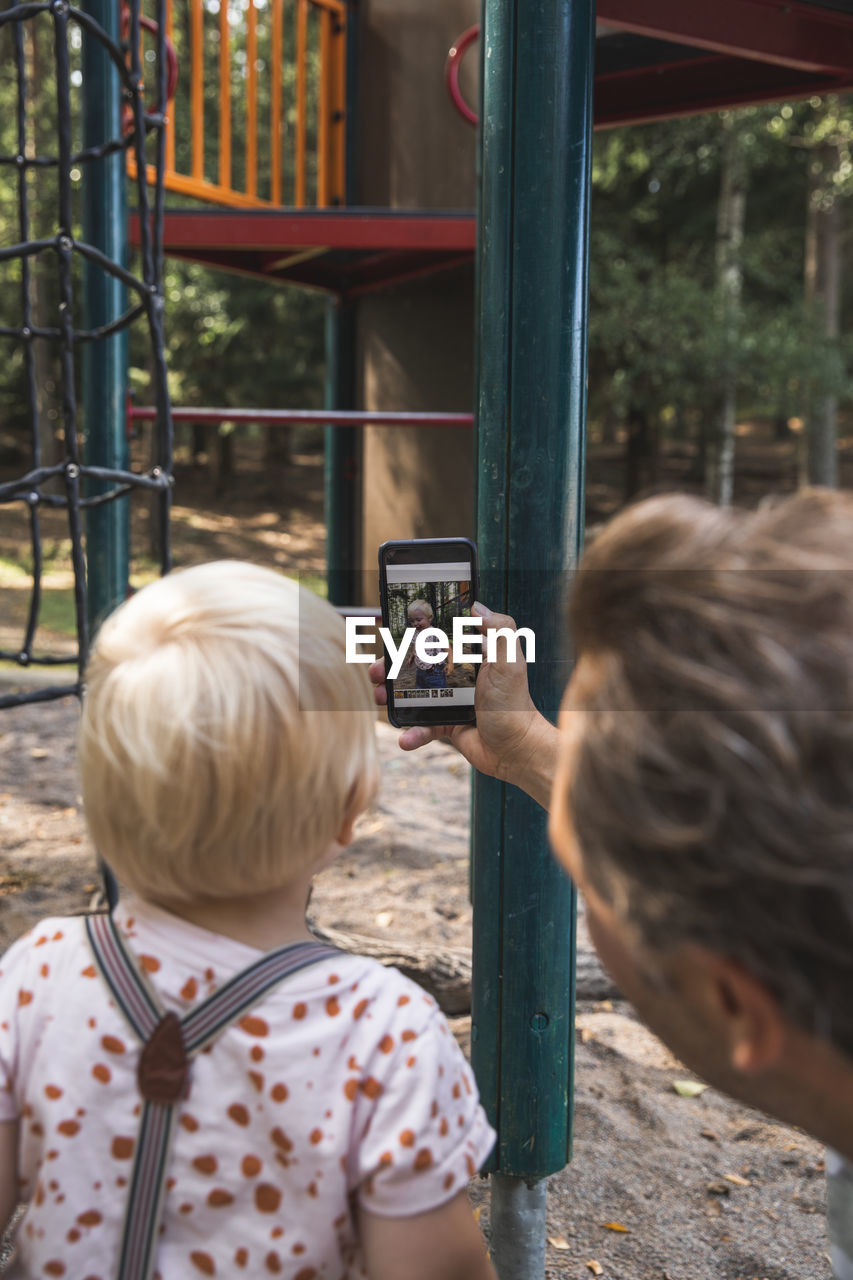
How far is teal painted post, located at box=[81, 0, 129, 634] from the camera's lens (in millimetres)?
3166

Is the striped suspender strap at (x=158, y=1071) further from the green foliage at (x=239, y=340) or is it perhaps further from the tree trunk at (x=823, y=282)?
the green foliage at (x=239, y=340)

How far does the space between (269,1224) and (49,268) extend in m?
18.4

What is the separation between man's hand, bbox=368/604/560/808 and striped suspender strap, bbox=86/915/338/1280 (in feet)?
2.20

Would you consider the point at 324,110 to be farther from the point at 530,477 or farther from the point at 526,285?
the point at 530,477

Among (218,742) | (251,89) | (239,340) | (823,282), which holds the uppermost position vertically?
(823,282)

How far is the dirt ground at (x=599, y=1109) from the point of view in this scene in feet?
7.02

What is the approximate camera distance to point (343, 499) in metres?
6.61

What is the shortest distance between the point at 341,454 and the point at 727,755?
6086 millimetres

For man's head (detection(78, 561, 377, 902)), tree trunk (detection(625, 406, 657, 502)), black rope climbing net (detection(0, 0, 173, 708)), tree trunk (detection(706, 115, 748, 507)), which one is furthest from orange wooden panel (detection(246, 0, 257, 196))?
tree trunk (detection(625, 406, 657, 502))

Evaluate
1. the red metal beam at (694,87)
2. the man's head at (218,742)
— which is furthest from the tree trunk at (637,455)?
the man's head at (218,742)

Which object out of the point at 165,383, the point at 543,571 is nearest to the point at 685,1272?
the point at 543,571

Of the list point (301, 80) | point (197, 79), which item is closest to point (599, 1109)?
point (197, 79)

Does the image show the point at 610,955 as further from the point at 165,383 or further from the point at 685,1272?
the point at 165,383

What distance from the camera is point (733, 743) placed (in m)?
0.68
